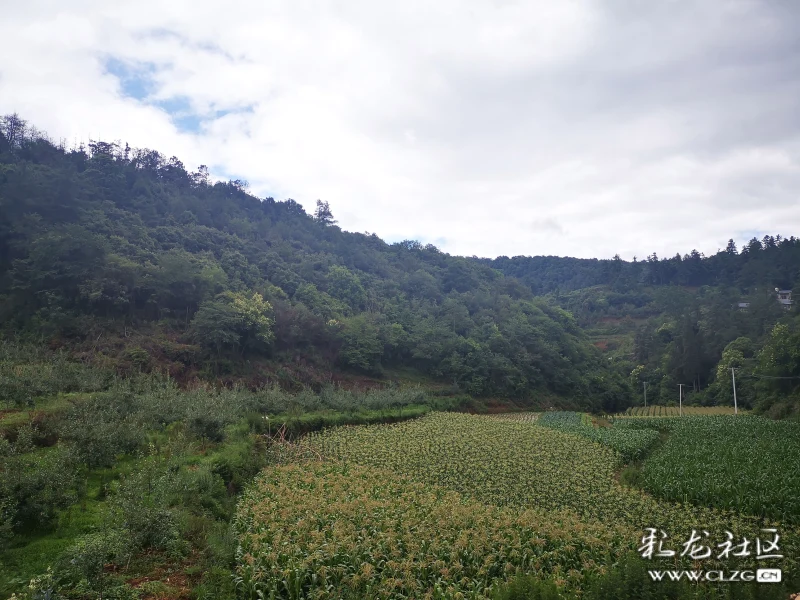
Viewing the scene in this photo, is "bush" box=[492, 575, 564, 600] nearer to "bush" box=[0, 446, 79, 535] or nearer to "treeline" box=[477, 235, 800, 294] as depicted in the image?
"bush" box=[0, 446, 79, 535]

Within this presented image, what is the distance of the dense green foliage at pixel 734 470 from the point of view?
1423 centimetres

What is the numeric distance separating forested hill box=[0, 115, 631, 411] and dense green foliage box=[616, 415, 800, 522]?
22.0 m

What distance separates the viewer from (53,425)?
1362cm

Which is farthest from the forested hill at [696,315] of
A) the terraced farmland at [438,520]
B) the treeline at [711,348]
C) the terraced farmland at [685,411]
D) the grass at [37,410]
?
the grass at [37,410]

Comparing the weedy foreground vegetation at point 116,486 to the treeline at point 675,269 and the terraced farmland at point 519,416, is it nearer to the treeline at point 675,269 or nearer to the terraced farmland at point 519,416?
the terraced farmland at point 519,416

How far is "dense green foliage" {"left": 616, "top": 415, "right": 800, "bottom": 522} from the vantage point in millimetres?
14227

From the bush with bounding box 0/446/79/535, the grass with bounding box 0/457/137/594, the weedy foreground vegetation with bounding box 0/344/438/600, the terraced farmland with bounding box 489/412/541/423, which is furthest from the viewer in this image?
the terraced farmland with bounding box 489/412/541/423

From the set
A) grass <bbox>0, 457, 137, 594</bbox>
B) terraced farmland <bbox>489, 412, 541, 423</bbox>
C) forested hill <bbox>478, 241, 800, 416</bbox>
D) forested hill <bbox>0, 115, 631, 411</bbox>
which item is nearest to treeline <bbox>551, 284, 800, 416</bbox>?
forested hill <bbox>478, 241, 800, 416</bbox>

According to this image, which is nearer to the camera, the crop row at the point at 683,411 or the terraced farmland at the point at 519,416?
the terraced farmland at the point at 519,416

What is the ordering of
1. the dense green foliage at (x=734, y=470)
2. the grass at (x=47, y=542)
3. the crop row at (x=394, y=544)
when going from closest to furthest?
the grass at (x=47, y=542)
the crop row at (x=394, y=544)
the dense green foliage at (x=734, y=470)

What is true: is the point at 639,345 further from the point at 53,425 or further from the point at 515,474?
the point at 53,425

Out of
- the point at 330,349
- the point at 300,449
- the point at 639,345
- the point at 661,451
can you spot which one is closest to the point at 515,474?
the point at 300,449

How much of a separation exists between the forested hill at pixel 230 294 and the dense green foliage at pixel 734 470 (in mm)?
21987

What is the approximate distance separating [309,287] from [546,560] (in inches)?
1683
